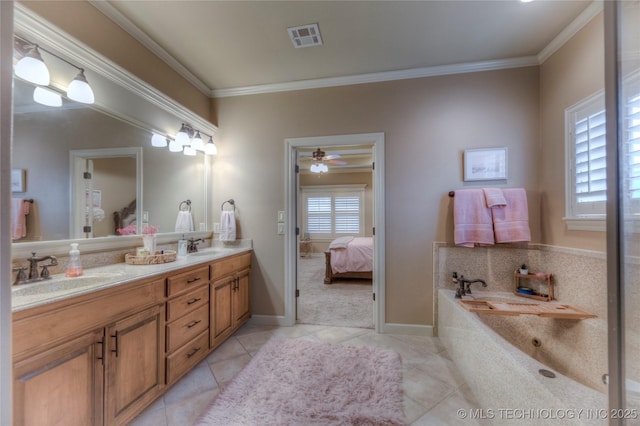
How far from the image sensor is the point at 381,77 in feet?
8.60

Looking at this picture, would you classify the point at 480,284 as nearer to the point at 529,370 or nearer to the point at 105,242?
the point at 529,370

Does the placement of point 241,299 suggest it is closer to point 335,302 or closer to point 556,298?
point 335,302

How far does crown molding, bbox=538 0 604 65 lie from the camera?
5.77 ft

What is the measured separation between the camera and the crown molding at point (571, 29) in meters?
1.76

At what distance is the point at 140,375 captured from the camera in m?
1.47

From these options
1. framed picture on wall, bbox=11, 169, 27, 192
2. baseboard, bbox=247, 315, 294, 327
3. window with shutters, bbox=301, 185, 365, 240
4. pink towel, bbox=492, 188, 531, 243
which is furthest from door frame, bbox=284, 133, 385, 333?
window with shutters, bbox=301, 185, 365, 240

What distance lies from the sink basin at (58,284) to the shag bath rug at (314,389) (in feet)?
3.41

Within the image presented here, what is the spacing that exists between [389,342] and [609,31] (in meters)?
2.49

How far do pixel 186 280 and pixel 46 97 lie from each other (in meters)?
1.40

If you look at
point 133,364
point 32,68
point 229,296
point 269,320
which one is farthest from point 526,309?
point 32,68

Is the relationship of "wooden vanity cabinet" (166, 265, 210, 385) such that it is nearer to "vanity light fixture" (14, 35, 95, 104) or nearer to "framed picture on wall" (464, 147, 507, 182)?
"vanity light fixture" (14, 35, 95, 104)

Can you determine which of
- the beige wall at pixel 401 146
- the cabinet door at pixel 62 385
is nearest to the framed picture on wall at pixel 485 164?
the beige wall at pixel 401 146

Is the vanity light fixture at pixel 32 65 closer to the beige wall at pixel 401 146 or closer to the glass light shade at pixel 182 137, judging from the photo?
the glass light shade at pixel 182 137

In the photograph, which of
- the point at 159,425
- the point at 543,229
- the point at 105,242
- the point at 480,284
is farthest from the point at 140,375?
the point at 543,229
